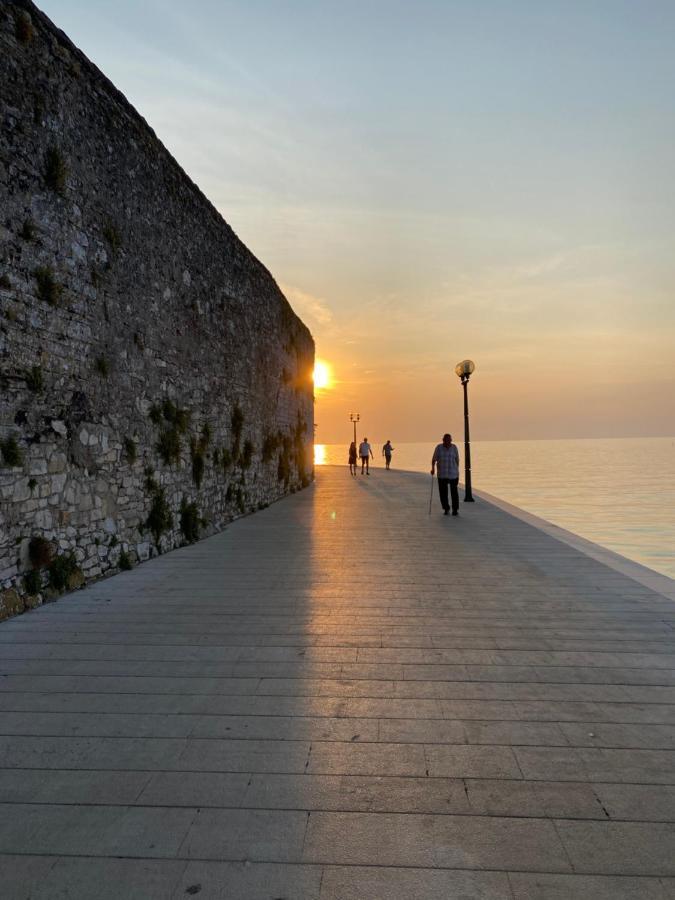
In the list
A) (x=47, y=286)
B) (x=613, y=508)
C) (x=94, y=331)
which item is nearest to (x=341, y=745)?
(x=47, y=286)

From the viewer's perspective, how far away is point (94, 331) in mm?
6242

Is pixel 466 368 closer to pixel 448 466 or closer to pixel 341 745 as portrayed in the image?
pixel 448 466

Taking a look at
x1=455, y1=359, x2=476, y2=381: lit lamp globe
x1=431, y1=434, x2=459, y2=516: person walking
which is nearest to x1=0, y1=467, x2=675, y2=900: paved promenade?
x1=431, y1=434, x2=459, y2=516: person walking

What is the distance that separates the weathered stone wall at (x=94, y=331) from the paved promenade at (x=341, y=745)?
1.08 metres

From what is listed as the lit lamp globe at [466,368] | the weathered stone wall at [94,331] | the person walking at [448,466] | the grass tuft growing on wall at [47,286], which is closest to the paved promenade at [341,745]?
the weathered stone wall at [94,331]

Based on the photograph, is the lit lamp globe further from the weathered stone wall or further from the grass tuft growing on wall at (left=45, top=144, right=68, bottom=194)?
the grass tuft growing on wall at (left=45, top=144, right=68, bottom=194)

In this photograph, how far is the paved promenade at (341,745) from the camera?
1951mm

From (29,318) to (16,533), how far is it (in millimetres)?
1818

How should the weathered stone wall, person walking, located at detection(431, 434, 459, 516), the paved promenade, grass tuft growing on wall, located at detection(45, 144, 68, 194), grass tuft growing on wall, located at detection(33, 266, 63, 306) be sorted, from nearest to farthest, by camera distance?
the paved promenade < the weathered stone wall < grass tuft growing on wall, located at detection(33, 266, 63, 306) < grass tuft growing on wall, located at detection(45, 144, 68, 194) < person walking, located at detection(431, 434, 459, 516)

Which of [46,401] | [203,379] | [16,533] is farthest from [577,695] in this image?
[203,379]

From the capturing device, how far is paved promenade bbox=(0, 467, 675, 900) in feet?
6.40

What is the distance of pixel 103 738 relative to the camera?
2.83m

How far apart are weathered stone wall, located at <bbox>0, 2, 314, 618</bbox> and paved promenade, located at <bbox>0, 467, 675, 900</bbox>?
108 centimetres

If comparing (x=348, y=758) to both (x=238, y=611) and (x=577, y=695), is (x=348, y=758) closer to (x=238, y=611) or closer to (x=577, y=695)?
(x=577, y=695)
